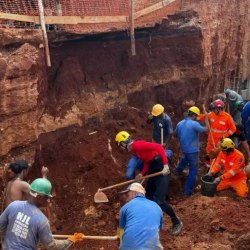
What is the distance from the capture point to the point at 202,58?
1158cm

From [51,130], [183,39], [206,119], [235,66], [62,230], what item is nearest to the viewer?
[62,230]

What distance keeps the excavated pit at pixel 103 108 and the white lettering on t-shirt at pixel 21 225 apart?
8.27ft

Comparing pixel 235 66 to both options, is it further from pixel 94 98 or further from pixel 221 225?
pixel 221 225

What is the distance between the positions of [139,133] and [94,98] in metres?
1.50

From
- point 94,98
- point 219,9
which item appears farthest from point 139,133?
point 219,9

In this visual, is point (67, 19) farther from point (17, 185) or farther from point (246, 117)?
point (246, 117)

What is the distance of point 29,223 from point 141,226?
119 cm

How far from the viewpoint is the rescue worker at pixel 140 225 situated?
4.36 m

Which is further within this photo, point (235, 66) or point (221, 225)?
point (235, 66)

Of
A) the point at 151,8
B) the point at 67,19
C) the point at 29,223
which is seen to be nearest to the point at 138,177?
the point at 29,223

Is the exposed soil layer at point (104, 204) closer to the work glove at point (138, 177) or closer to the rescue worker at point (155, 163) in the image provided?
the rescue worker at point (155, 163)

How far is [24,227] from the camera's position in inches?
164

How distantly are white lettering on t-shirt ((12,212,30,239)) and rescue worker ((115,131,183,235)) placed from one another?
2.60 m

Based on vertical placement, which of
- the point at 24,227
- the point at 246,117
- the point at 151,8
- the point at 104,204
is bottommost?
the point at 104,204
